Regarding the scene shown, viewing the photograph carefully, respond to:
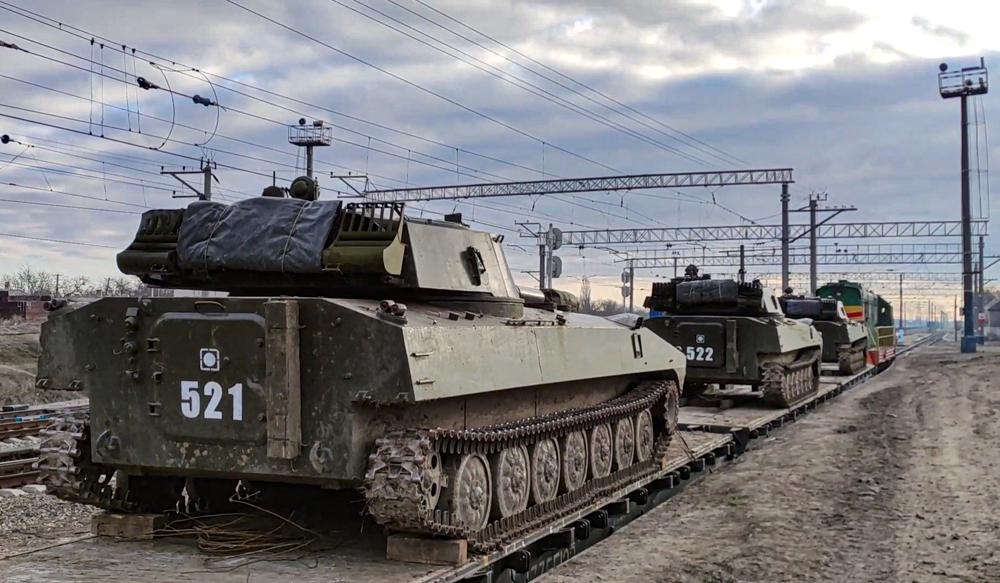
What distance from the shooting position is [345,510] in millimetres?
9312

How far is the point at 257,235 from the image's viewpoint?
8.69 m

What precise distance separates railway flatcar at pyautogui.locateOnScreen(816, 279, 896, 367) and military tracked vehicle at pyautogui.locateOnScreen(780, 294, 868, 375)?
8.25 ft

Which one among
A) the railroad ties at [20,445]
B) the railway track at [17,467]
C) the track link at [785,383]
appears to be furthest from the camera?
the track link at [785,383]

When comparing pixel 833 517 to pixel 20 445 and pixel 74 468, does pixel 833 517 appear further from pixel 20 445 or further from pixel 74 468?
pixel 20 445

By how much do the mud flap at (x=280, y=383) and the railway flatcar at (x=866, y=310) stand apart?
29.0m

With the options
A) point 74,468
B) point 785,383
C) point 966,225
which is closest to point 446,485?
point 74,468

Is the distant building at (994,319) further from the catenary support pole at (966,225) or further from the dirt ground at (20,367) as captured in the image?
the dirt ground at (20,367)

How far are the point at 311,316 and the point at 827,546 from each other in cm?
545

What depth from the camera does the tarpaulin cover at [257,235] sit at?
8523 millimetres

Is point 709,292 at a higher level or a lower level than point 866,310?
higher

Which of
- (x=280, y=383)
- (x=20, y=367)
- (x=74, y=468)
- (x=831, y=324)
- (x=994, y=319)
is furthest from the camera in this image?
(x=994, y=319)

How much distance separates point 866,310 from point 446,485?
104 feet

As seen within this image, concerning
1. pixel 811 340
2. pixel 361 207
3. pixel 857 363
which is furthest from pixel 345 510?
pixel 857 363

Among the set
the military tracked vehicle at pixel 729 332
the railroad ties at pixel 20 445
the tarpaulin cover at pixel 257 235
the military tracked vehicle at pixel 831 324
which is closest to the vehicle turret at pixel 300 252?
the tarpaulin cover at pixel 257 235
